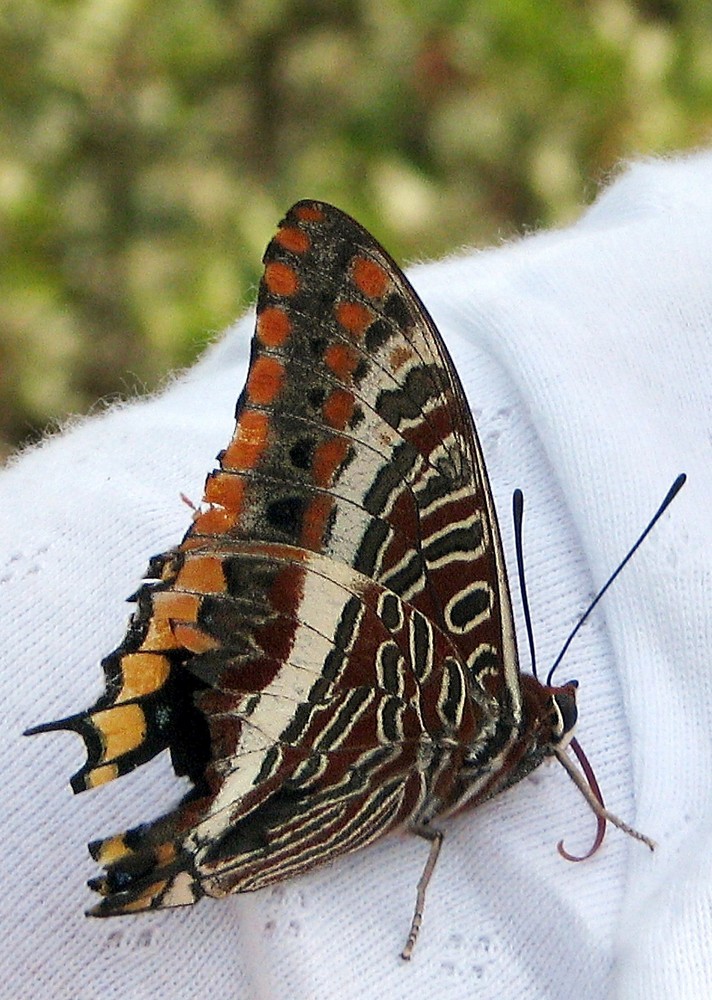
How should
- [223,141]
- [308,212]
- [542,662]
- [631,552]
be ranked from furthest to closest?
[223,141], [542,662], [631,552], [308,212]

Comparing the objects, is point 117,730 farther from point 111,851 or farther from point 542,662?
point 542,662

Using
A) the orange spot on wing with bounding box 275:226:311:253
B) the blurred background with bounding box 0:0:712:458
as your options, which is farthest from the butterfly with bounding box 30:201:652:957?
the blurred background with bounding box 0:0:712:458

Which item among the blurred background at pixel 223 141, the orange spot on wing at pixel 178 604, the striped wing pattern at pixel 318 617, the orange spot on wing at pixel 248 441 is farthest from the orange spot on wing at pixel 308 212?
the blurred background at pixel 223 141

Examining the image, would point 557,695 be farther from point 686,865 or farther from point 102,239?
point 102,239

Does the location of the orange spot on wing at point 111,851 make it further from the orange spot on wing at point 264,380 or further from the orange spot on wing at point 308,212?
the orange spot on wing at point 308,212

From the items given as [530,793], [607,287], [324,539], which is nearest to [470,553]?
[324,539]

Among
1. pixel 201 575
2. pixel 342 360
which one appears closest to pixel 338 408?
pixel 342 360

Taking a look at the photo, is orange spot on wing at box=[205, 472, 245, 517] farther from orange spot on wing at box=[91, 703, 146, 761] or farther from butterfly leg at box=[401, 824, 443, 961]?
butterfly leg at box=[401, 824, 443, 961]
